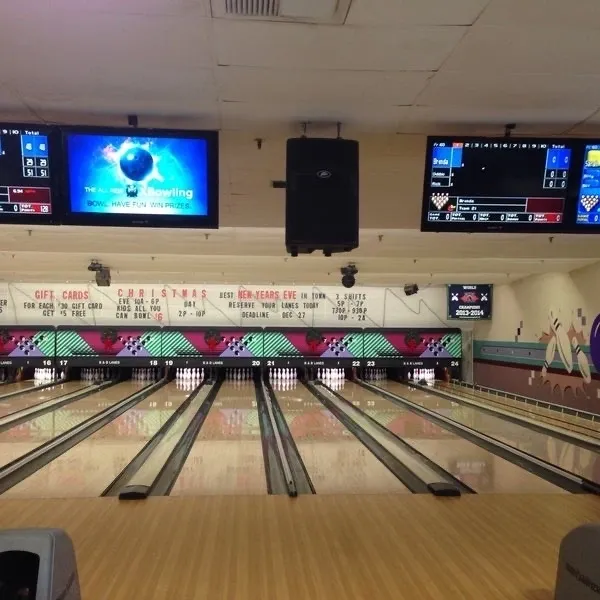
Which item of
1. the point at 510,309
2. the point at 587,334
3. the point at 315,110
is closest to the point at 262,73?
the point at 315,110

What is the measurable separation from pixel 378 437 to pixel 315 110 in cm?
292

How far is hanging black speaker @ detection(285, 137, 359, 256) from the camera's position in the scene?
275 centimetres

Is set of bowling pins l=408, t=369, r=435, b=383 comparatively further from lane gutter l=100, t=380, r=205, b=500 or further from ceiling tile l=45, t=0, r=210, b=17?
ceiling tile l=45, t=0, r=210, b=17

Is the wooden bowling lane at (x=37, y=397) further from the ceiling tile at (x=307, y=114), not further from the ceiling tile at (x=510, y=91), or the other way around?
the ceiling tile at (x=510, y=91)

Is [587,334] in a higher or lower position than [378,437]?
higher

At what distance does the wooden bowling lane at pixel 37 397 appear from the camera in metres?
6.19

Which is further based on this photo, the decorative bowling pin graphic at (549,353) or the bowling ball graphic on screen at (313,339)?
the bowling ball graphic on screen at (313,339)

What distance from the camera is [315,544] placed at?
2.31 metres

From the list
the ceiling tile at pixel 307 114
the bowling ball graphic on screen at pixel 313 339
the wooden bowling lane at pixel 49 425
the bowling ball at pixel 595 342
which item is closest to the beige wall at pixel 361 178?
the ceiling tile at pixel 307 114

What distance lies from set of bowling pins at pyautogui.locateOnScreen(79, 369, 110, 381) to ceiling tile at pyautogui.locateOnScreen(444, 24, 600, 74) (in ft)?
26.4

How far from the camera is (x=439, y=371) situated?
32.1ft

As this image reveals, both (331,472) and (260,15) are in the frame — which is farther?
(331,472)

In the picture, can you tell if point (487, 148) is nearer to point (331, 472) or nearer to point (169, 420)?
point (331, 472)

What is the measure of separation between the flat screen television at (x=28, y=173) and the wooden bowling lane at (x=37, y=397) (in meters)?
3.70
